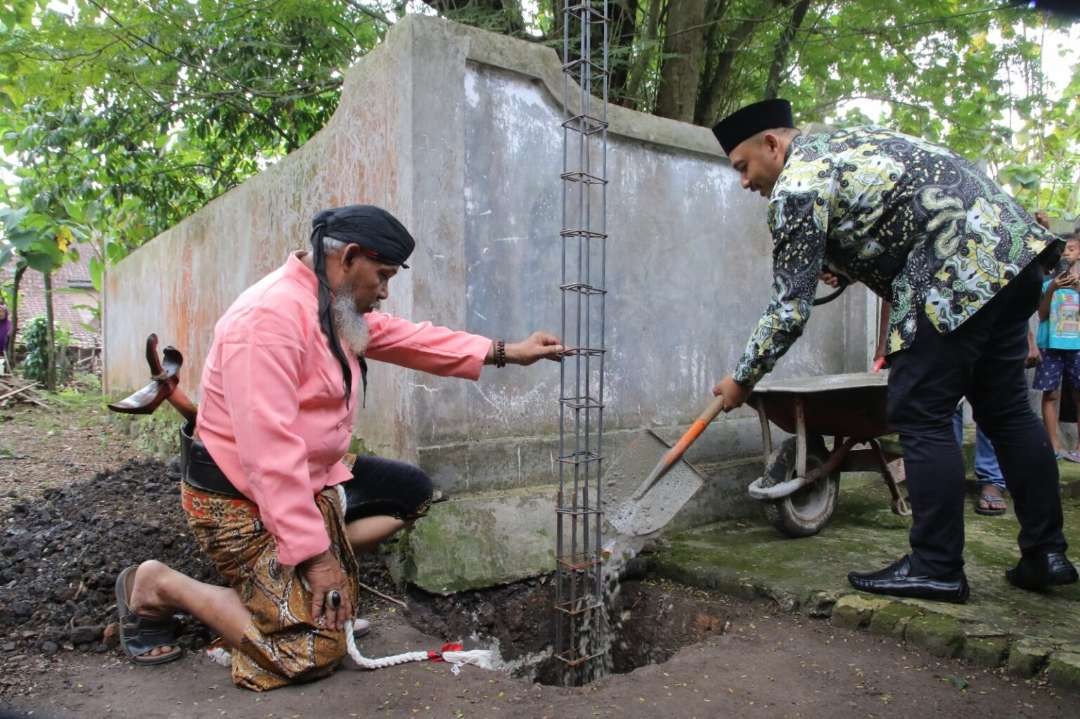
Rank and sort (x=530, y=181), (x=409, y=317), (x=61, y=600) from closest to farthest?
(x=61, y=600)
(x=409, y=317)
(x=530, y=181)

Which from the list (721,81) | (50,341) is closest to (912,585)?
(721,81)

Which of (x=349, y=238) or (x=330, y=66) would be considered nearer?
(x=349, y=238)

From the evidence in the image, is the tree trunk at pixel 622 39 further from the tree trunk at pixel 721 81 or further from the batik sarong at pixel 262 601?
the batik sarong at pixel 262 601

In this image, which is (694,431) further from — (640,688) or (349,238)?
(349,238)

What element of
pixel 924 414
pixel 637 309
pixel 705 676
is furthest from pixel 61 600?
pixel 924 414

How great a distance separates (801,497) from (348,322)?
2.56 meters

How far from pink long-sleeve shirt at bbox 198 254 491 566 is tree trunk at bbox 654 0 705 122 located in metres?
4.61

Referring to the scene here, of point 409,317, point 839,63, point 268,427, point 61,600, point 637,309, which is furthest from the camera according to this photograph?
point 839,63

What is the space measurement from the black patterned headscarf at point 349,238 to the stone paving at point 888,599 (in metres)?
1.82

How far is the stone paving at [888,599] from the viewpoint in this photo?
2.36 metres

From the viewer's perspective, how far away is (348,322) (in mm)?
2438

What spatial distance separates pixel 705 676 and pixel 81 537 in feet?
10.1

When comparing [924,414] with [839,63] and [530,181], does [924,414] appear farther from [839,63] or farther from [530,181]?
[839,63]

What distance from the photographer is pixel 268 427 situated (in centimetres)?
215
